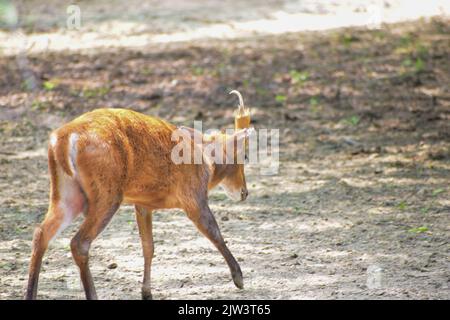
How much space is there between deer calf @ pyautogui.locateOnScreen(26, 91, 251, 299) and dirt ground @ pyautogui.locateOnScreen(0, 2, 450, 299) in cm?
49

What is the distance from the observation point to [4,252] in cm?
690

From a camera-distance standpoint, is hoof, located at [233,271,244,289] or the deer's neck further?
the deer's neck

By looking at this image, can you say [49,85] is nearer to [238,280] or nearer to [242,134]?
[242,134]

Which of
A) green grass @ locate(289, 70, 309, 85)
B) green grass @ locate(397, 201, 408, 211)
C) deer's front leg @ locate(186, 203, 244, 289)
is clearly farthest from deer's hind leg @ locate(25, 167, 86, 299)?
green grass @ locate(289, 70, 309, 85)

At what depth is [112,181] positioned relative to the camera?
217 inches

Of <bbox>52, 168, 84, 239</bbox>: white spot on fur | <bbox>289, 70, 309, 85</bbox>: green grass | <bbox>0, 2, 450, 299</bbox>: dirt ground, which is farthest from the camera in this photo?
<bbox>289, 70, 309, 85</bbox>: green grass

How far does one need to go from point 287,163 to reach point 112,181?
4296 mm

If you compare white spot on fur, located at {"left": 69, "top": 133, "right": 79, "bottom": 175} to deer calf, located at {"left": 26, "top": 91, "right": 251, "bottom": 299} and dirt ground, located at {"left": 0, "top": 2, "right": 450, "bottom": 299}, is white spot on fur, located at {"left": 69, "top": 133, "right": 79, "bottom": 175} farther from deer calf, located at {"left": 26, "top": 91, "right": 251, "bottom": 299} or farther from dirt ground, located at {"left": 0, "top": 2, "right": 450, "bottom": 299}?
dirt ground, located at {"left": 0, "top": 2, "right": 450, "bottom": 299}

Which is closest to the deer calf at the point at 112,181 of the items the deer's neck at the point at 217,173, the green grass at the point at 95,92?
the deer's neck at the point at 217,173

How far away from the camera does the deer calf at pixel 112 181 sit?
5.47 meters

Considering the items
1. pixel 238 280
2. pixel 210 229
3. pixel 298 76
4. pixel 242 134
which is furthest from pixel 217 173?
pixel 298 76

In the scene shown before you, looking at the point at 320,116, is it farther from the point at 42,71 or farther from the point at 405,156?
the point at 42,71

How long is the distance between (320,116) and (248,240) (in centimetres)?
408

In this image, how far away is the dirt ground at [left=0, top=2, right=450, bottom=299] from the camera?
643 centimetres
